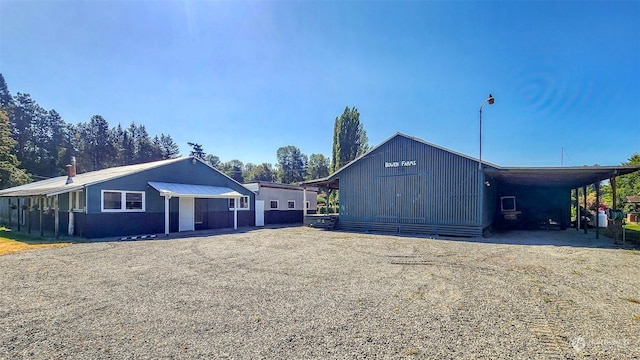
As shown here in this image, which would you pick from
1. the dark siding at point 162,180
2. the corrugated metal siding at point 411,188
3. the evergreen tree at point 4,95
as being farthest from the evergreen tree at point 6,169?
the corrugated metal siding at point 411,188

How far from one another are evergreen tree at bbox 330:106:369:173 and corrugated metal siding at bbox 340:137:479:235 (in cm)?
2659

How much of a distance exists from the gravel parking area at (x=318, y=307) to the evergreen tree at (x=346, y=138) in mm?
36027

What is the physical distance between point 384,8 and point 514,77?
7575mm

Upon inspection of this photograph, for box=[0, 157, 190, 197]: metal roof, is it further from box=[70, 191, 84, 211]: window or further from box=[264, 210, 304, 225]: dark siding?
box=[264, 210, 304, 225]: dark siding

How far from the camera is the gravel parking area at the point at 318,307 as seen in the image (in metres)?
3.29

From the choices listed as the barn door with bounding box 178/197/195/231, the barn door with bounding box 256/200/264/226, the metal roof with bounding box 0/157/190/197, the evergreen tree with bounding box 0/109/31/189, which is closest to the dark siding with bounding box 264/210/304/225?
the barn door with bounding box 256/200/264/226

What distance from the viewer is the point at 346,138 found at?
146 ft

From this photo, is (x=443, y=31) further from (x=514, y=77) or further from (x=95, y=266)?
(x=95, y=266)

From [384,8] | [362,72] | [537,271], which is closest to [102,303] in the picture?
[537,271]

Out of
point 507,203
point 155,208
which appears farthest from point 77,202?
point 507,203

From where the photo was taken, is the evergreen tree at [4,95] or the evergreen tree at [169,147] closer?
the evergreen tree at [4,95]

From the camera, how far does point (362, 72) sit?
13.8m

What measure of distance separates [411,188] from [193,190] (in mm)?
11504

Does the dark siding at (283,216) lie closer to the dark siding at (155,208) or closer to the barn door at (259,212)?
the barn door at (259,212)
